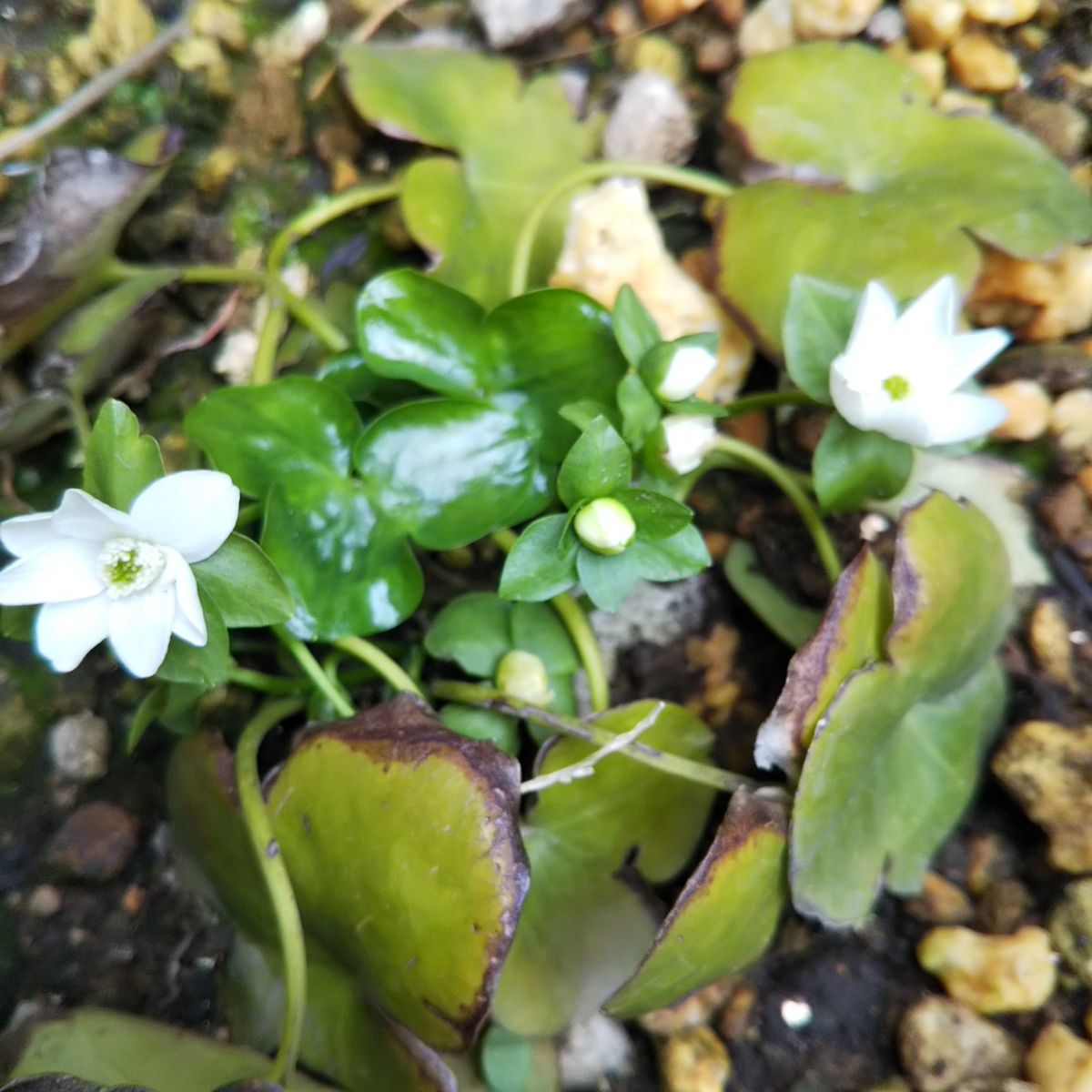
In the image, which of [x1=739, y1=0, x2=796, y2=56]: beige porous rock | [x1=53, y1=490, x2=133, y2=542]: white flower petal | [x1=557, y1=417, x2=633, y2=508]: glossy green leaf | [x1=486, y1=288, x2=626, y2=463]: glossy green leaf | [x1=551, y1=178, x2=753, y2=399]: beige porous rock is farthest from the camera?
[x1=739, y1=0, x2=796, y2=56]: beige porous rock

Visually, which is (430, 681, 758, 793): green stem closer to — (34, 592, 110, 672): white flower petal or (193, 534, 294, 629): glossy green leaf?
(193, 534, 294, 629): glossy green leaf

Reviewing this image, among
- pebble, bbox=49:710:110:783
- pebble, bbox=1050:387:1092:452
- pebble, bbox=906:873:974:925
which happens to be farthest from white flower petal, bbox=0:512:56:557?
pebble, bbox=1050:387:1092:452

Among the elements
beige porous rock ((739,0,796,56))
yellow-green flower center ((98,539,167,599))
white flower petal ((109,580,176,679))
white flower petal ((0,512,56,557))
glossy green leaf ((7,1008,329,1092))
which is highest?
beige porous rock ((739,0,796,56))

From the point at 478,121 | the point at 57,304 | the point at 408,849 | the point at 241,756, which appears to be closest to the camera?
the point at 408,849

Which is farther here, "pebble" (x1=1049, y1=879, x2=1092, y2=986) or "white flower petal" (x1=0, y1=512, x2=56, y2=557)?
"pebble" (x1=1049, y1=879, x2=1092, y2=986)

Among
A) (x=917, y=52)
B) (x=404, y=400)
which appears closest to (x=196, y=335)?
(x=404, y=400)

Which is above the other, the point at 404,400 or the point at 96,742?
the point at 404,400

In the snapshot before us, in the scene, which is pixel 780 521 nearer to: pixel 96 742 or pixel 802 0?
pixel 802 0

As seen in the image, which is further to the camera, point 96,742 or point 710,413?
point 96,742

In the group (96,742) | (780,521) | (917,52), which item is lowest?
(96,742)
